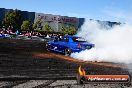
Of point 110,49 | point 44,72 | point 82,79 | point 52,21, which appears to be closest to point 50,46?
point 110,49

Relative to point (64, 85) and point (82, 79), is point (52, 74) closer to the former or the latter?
point (64, 85)

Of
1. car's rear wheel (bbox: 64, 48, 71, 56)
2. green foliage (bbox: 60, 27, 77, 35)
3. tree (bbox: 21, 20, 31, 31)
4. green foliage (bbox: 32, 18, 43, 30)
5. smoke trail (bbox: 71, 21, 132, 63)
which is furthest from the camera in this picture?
green foliage (bbox: 60, 27, 77, 35)

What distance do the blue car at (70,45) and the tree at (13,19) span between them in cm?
5783

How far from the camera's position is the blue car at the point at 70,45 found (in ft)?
69.5

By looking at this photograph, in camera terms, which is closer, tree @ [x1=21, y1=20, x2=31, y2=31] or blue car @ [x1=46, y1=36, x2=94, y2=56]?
blue car @ [x1=46, y1=36, x2=94, y2=56]

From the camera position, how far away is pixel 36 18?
287 ft

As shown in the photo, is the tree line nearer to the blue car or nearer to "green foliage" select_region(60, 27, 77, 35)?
"green foliage" select_region(60, 27, 77, 35)

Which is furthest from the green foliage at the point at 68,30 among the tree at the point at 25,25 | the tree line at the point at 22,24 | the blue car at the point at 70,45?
the blue car at the point at 70,45

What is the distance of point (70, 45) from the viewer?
21.7m

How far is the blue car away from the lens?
21.2m

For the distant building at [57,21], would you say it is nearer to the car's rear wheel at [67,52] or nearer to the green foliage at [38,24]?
the green foliage at [38,24]

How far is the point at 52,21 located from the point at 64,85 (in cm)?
7874

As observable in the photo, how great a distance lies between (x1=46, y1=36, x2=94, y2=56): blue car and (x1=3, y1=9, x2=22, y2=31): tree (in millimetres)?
57833

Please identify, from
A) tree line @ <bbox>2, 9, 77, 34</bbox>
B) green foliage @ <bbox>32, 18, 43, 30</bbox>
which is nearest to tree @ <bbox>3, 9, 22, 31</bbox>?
tree line @ <bbox>2, 9, 77, 34</bbox>
